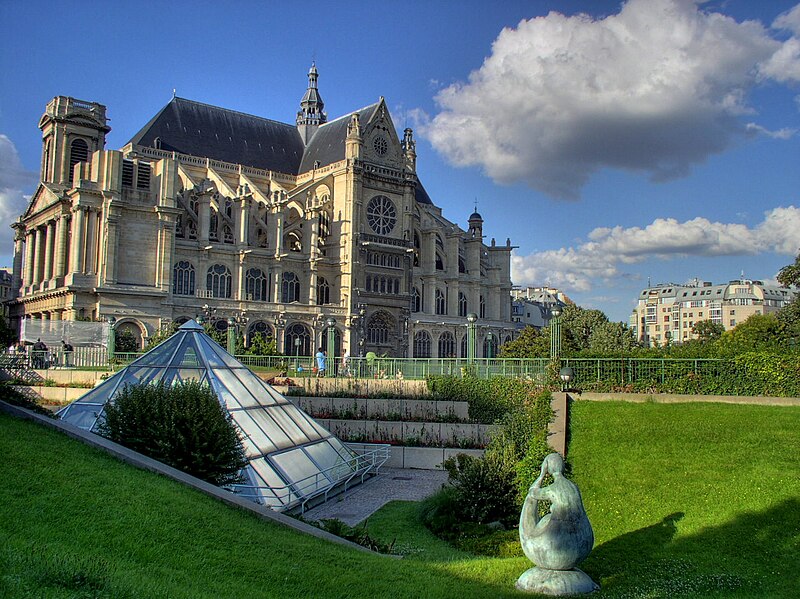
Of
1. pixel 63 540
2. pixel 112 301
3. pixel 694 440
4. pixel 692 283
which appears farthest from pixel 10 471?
pixel 692 283

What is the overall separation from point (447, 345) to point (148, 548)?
208ft

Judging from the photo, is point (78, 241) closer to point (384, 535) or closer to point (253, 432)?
point (253, 432)

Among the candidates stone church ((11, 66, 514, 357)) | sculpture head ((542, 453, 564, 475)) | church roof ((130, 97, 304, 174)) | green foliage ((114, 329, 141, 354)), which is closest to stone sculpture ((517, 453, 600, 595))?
sculpture head ((542, 453, 564, 475))

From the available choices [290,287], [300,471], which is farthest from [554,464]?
[290,287]

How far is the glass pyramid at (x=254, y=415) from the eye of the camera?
17.3 meters

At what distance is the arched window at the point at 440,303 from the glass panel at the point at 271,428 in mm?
52582

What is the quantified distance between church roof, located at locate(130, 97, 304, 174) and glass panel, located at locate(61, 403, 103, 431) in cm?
4271

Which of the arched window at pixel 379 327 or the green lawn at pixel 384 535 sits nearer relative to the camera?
the green lawn at pixel 384 535

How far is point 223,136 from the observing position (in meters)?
64.4

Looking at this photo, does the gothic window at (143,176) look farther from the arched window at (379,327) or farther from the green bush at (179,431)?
the green bush at (179,431)

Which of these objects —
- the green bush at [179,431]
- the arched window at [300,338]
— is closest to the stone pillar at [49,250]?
the arched window at [300,338]

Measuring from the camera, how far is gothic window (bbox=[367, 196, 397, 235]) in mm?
64688

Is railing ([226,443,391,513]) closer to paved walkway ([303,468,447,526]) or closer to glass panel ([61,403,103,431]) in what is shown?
paved walkway ([303,468,447,526])

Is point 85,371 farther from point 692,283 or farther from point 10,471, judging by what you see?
point 692,283
